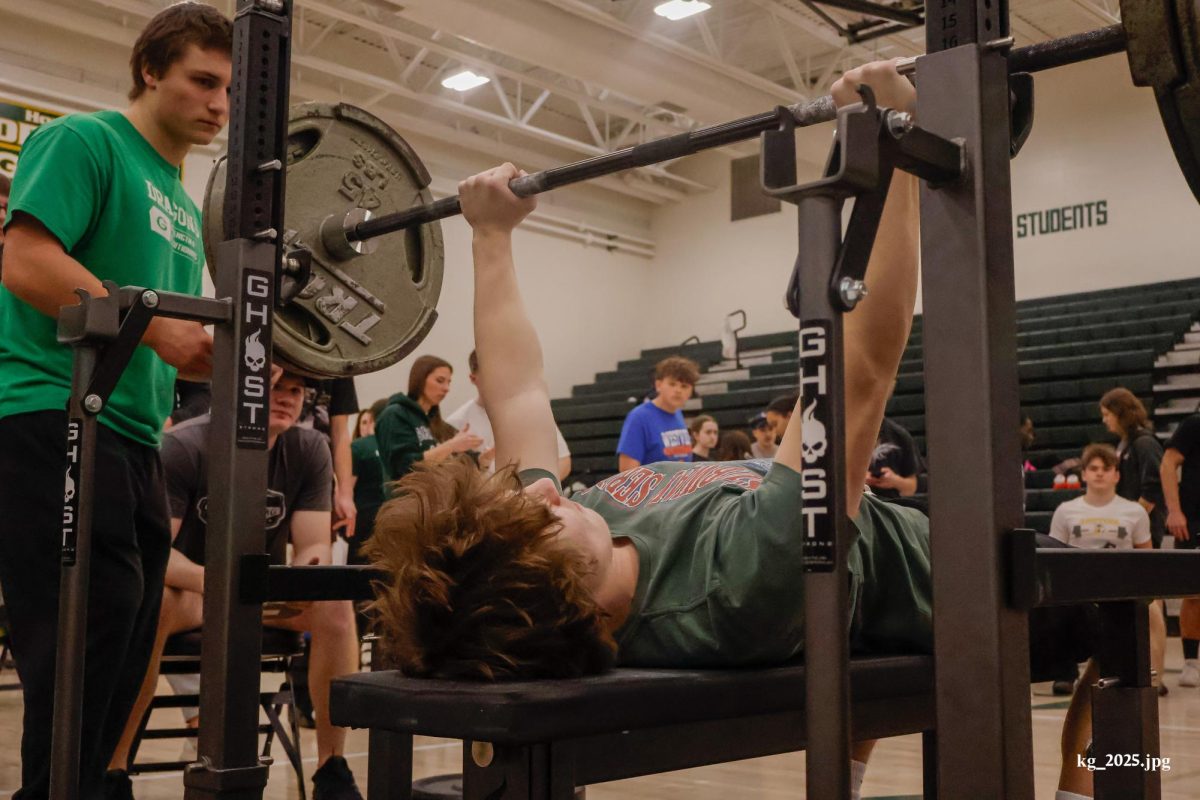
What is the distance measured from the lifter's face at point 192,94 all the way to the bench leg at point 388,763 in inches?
38.7

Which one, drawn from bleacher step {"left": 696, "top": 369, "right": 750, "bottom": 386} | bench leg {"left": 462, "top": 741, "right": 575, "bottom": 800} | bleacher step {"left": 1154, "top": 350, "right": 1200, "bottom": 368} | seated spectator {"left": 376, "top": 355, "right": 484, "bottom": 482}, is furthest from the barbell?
bleacher step {"left": 696, "top": 369, "right": 750, "bottom": 386}

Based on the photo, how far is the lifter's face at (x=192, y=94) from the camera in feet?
5.90

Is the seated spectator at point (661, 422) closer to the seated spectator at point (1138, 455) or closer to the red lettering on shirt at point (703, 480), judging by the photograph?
the seated spectator at point (1138, 455)

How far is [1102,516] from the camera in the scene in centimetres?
496

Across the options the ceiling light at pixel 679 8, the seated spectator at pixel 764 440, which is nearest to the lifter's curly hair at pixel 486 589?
the seated spectator at pixel 764 440

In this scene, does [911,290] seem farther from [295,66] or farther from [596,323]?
[596,323]

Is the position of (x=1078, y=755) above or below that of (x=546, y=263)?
below

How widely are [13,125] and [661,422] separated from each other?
17.3 ft

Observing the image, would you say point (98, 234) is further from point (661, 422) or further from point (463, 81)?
point (463, 81)

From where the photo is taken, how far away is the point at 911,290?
1305 mm

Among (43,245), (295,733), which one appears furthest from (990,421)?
(295,733)

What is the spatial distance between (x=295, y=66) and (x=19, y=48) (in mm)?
1991

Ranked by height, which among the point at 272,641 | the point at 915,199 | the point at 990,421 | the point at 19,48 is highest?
the point at 19,48

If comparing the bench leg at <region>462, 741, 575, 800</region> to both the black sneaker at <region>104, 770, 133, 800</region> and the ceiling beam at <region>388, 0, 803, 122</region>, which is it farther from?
the ceiling beam at <region>388, 0, 803, 122</region>
